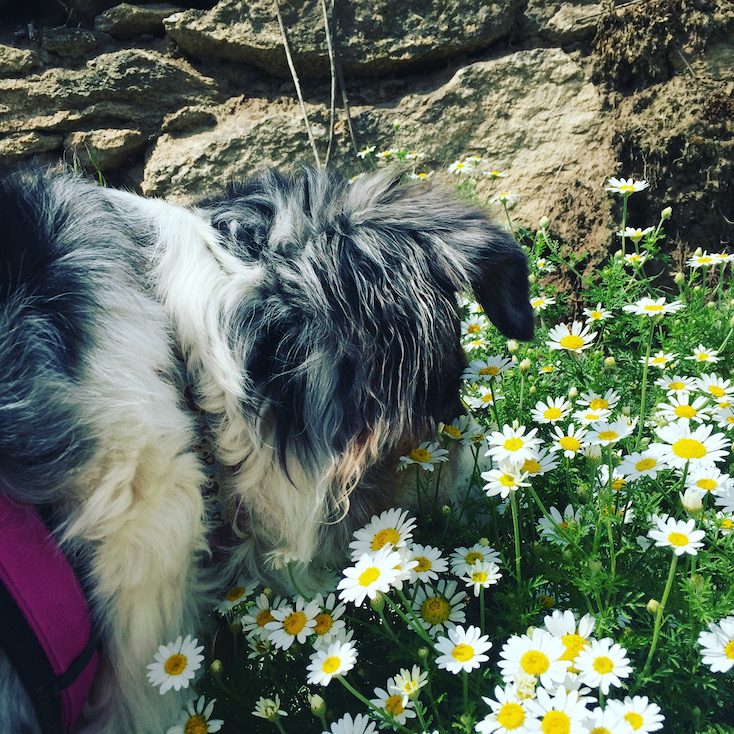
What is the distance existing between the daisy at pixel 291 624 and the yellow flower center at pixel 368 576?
21cm

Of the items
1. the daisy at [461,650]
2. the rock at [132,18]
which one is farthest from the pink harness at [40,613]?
the rock at [132,18]

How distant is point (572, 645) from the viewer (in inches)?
50.1

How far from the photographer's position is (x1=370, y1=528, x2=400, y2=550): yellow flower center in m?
1.48

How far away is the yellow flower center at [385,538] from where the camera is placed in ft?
4.85

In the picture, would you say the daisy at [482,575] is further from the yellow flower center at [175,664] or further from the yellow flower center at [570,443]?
the yellow flower center at [175,664]

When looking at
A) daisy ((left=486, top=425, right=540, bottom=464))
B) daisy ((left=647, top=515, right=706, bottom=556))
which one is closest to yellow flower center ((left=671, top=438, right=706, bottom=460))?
daisy ((left=647, top=515, right=706, bottom=556))

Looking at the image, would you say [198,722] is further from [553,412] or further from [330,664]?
[553,412]

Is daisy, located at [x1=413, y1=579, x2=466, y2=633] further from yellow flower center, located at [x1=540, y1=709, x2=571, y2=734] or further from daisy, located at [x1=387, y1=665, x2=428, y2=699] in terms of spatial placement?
yellow flower center, located at [x1=540, y1=709, x2=571, y2=734]

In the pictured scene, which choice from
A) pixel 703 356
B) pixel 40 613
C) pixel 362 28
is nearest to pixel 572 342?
→ pixel 703 356

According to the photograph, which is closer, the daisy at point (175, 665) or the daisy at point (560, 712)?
the daisy at point (560, 712)

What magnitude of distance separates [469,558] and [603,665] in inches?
15.8

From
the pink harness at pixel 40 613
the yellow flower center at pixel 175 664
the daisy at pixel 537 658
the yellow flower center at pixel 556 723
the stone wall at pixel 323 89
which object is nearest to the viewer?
the yellow flower center at pixel 556 723

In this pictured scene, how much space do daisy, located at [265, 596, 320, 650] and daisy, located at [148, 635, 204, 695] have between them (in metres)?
0.15

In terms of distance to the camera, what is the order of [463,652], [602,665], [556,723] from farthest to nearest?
[463,652], [602,665], [556,723]
